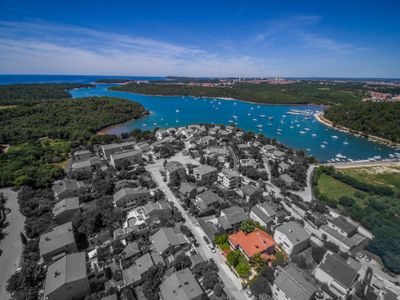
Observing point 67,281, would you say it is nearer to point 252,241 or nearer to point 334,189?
point 252,241

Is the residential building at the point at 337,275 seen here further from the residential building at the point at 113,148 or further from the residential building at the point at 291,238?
the residential building at the point at 113,148

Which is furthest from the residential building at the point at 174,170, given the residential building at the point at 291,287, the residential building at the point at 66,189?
→ the residential building at the point at 291,287

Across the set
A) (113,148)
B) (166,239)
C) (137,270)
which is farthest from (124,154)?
(137,270)

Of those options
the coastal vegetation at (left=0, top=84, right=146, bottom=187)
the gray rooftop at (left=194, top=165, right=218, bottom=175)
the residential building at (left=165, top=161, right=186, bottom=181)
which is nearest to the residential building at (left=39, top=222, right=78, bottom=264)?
the coastal vegetation at (left=0, top=84, right=146, bottom=187)

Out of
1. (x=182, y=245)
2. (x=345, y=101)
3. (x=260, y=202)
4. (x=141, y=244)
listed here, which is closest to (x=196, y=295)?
(x=182, y=245)

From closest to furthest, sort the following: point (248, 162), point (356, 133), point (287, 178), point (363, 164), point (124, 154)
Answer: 1. point (287, 178)
2. point (124, 154)
3. point (248, 162)
4. point (363, 164)
5. point (356, 133)

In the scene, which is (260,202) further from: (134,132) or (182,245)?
(134,132)
